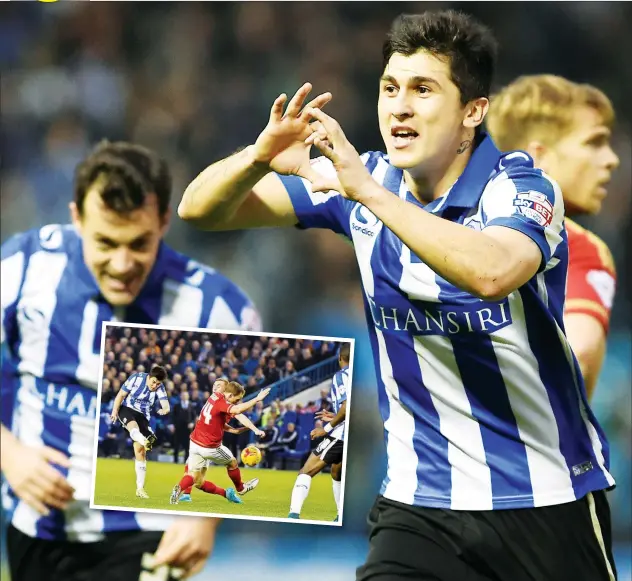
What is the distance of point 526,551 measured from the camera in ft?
7.73

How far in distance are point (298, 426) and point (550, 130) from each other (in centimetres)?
145

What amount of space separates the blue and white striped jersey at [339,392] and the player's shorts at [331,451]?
0.11 ft

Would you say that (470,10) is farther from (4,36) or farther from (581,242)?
(4,36)

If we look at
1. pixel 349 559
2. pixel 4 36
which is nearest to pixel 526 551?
pixel 349 559

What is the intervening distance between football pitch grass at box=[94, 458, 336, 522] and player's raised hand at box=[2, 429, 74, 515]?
A: 0.79 meters

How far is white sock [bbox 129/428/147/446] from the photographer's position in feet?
10.7

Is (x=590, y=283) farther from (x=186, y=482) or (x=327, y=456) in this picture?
(x=186, y=482)

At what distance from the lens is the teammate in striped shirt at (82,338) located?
3973 mm

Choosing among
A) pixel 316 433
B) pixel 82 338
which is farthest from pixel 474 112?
pixel 82 338

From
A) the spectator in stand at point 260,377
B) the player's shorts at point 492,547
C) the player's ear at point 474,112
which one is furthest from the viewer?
the spectator in stand at point 260,377

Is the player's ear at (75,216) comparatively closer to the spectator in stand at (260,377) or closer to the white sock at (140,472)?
the spectator in stand at (260,377)

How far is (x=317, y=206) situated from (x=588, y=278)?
1242 millimetres

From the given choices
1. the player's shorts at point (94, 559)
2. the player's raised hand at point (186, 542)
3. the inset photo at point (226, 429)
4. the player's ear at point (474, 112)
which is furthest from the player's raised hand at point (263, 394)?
the player's ear at point (474, 112)

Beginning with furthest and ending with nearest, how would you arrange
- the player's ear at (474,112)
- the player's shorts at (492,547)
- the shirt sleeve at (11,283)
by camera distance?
the shirt sleeve at (11,283), the player's ear at (474,112), the player's shorts at (492,547)
